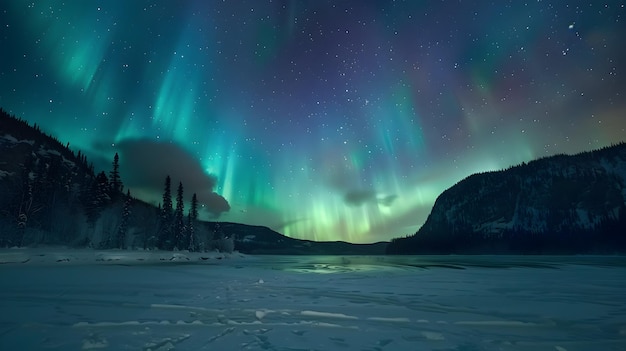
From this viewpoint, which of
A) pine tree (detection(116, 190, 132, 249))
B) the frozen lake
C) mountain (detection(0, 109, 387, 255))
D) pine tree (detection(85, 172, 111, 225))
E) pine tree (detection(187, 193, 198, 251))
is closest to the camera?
the frozen lake

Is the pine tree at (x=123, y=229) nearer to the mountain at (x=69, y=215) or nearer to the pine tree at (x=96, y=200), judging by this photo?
the mountain at (x=69, y=215)

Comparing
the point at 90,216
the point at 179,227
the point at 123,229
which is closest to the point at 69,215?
the point at 90,216

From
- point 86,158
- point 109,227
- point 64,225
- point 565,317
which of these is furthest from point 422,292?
point 86,158

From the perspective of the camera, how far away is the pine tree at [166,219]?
280ft

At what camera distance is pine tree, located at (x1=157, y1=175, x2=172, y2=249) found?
280 feet

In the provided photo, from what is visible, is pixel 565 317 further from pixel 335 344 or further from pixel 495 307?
pixel 335 344

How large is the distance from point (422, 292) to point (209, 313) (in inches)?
383

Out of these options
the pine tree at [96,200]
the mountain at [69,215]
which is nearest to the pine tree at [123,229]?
the mountain at [69,215]

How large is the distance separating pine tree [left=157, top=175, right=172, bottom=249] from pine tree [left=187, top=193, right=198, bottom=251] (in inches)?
218

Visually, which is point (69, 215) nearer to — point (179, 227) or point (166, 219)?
point (166, 219)

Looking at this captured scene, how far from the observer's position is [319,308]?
36.2 feet

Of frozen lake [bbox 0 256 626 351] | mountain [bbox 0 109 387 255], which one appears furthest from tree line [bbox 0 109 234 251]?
frozen lake [bbox 0 256 626 351]

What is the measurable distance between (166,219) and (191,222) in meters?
8.63

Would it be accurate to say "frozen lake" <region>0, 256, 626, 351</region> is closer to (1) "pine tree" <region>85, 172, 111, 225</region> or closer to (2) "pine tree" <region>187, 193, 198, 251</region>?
(1) "pine tree" <region>85, 172, 111, 225</region>
